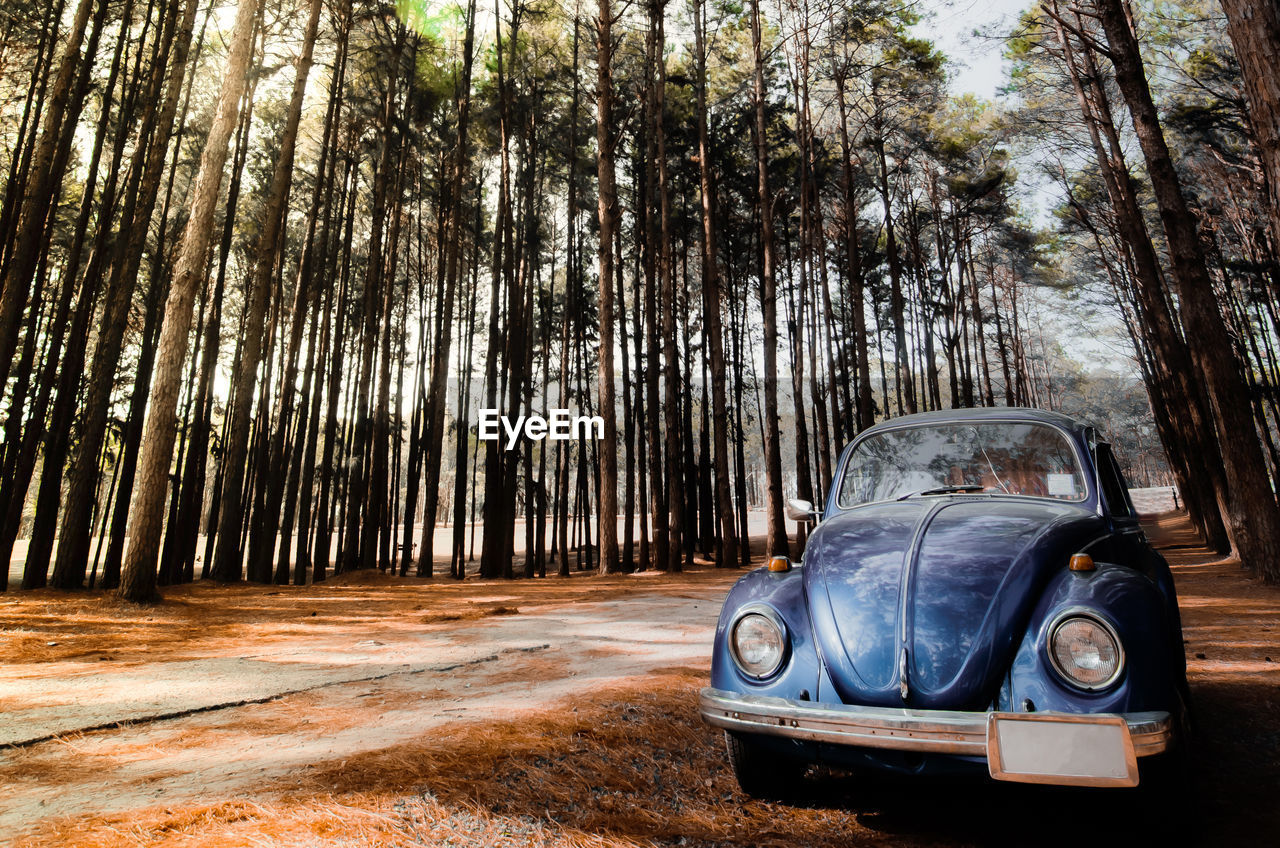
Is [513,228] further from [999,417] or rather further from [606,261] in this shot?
[999,417]

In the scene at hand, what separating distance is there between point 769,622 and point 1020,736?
32.7 inches

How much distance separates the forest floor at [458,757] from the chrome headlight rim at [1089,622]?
15.1 inches

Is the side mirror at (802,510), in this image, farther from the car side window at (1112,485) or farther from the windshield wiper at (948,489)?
the car side window at (1112,485)

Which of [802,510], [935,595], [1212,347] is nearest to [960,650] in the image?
[935,595]

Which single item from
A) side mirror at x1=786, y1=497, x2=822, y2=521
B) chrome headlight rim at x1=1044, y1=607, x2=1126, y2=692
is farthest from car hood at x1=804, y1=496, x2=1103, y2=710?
side mirror at x1=786, y1=497, x2=822, y2=521

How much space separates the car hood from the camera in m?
2.00

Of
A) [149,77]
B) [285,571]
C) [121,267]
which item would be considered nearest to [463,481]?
[285,571]

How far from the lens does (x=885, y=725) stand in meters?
1.86

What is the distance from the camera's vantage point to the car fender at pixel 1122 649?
181 cm

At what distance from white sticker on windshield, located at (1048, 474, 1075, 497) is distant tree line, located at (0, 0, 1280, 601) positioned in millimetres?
3500

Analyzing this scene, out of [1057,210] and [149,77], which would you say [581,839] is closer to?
[149,77]

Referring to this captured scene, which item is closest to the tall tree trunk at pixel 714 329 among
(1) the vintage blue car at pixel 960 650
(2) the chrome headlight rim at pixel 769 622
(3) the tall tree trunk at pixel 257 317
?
(3) the tall tree trunk at pixel 257 317

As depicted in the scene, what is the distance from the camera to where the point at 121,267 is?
10.0 metres

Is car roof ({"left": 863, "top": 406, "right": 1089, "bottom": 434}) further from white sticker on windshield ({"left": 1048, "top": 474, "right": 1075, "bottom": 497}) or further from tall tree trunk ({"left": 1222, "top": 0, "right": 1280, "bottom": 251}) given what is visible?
tall tree trunk ({"left": 1222, "top": 0, "right": 1280, "bottom": 251})
